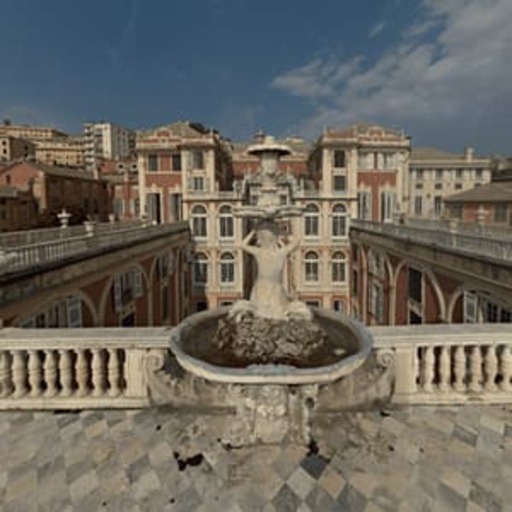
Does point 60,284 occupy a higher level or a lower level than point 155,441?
higher

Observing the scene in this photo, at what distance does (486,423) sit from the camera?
15.5 feet

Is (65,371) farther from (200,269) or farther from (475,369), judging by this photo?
(200,269)

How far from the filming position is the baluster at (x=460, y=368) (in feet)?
16.9

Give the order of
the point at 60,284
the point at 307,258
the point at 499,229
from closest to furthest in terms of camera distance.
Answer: the point at 60,284, the point at 499,229, the point at 307,258

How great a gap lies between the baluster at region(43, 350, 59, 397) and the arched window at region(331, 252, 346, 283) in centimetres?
2993

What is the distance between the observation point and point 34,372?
5152 mm

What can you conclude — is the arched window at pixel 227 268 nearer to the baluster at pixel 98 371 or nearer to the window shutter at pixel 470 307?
the window shutter at pixel 470 307

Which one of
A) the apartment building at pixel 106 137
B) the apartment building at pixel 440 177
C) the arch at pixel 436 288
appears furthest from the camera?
the apartment building at pixel 106 137

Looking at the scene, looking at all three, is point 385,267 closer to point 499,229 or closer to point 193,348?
point 499,229

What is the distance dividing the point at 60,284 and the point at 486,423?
11634 millimetres

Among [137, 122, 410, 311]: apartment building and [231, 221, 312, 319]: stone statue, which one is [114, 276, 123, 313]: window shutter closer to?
[231, 221, 312, 319]: stone statue

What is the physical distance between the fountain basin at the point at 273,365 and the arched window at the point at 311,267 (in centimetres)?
2749

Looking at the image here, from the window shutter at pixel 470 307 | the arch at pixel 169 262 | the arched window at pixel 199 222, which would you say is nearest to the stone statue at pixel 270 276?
the window shutter at pixel 470 307

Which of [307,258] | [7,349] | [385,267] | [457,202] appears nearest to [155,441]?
[7,349]
